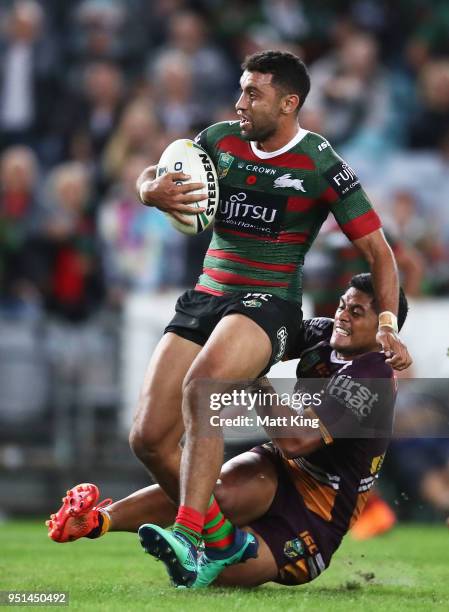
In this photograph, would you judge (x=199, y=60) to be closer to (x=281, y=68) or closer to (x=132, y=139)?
(x=132, y=139)

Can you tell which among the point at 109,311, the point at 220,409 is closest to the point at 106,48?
the point at 109,311

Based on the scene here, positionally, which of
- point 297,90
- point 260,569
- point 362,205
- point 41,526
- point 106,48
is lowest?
point 41,526

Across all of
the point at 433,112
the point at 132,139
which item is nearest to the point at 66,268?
the point at 132,139

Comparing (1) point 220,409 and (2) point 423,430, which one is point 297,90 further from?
(2) point 423,430

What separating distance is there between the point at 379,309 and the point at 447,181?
23.9ft

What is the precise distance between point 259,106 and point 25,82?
7837 mm

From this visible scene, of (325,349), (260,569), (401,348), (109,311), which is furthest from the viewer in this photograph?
(109,311)

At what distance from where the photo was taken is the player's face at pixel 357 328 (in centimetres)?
600

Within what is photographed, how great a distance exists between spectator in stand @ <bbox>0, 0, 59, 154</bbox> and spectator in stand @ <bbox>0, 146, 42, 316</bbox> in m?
0.49

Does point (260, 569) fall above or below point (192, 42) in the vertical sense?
below

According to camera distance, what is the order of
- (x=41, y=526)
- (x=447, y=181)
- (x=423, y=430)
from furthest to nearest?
1. (x=447, y=181)
2. (x=41, y=526)
3. (x=423, y=430)

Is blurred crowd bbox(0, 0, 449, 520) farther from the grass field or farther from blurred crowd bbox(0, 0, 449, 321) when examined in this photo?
the grass field

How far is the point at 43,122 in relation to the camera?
13.2 metres

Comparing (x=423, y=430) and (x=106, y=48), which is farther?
(x=106, y=48)
